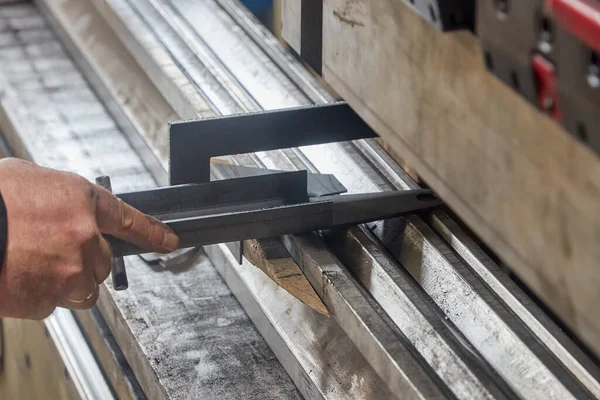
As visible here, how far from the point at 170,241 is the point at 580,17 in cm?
72

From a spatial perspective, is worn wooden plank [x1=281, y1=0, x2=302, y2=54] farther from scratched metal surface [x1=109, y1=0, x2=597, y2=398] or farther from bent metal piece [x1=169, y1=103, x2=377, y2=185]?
scratched metal surface [x1=109, y1=0, x2=597, y2=398]

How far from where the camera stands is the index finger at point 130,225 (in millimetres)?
1153

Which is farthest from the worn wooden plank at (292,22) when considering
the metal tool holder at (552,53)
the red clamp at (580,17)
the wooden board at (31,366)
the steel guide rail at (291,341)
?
the wooden board at (31,366)

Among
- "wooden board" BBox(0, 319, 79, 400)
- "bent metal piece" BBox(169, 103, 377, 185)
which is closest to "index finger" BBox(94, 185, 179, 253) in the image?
"bent metal piece" BBox(169, 103, 377, 185)

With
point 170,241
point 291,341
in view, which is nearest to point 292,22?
point 170,241

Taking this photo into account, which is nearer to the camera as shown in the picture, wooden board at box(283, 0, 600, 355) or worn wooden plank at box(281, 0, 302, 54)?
wooden board at box(283, 0, 600, 355)

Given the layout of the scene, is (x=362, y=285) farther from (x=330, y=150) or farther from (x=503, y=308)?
(x=330, y=150)

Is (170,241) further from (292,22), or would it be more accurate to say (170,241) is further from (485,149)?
(485,149)

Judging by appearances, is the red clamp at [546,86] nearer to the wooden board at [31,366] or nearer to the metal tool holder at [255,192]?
the metal tool holder at [255,192]

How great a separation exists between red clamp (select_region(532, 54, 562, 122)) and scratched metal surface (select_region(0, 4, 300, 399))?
0.70 metres

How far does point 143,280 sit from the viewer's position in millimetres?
1488

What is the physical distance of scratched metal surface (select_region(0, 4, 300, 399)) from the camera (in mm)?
1272

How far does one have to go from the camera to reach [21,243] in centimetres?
114

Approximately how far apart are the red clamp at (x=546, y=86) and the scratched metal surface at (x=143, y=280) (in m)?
0.70
